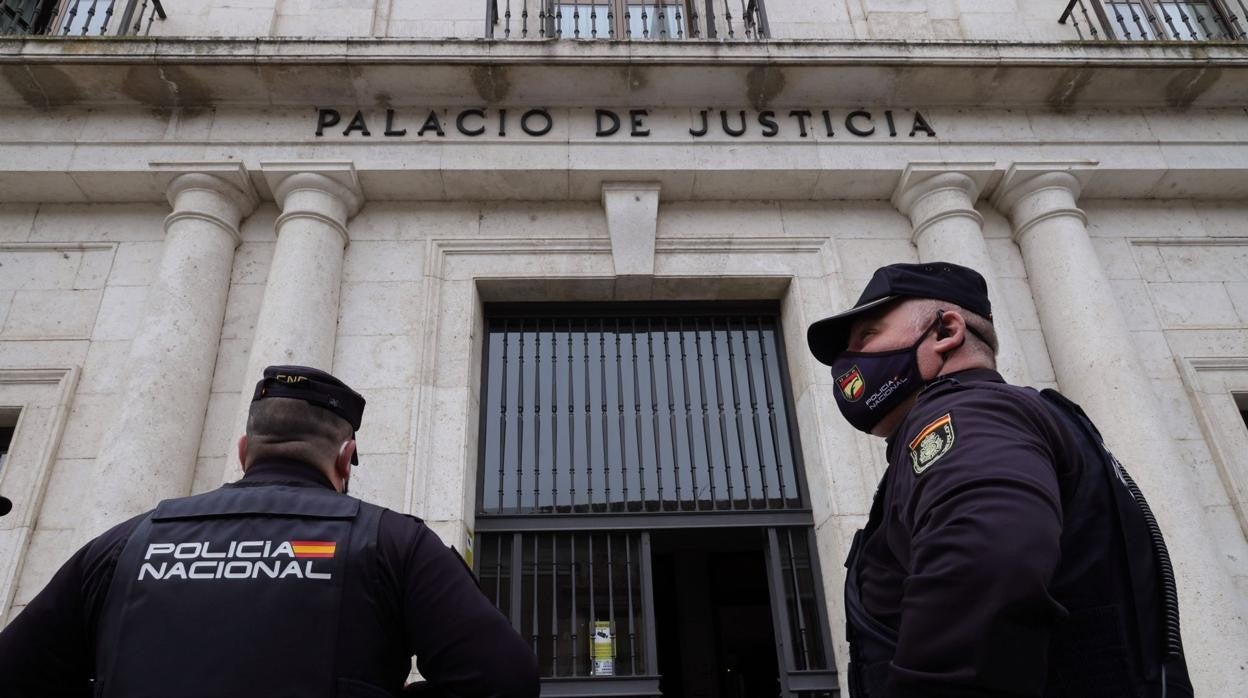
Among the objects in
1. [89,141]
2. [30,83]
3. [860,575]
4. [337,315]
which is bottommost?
[860,575]

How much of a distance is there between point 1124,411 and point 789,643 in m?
2.97

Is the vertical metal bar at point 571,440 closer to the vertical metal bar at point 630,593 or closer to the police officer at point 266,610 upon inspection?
the vertical metal bar at point 630,593

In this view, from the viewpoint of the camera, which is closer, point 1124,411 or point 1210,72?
point 1124,411

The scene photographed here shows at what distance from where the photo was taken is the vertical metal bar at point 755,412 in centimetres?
619

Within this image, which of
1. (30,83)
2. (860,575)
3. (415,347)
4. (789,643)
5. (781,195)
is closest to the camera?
(860,575)

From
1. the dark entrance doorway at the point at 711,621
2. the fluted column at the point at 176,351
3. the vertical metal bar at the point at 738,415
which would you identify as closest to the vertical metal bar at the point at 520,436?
the vertical metal bar at the point at 738,415

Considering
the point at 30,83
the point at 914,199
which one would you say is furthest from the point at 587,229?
the point at 30,83

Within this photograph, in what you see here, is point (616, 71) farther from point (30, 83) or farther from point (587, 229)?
point (30, 83)

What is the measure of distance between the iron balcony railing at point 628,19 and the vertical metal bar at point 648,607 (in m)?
4.81

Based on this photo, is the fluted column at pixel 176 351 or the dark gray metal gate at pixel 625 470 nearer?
the fluted column at pixel 176 351

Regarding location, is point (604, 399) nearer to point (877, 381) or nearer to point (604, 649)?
point (604, 649)

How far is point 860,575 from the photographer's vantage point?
204cm

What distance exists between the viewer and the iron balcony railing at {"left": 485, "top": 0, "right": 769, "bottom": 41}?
24.6 feet

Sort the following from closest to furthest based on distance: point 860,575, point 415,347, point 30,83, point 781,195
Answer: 1. point 860,575
2. point 415,347
3. point 30,83
4. point 781,195
